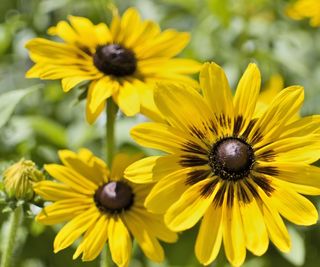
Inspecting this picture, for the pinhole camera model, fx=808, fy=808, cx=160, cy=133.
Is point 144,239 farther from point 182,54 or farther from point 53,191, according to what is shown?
point 182,54

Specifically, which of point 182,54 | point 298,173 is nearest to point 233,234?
point 298,173

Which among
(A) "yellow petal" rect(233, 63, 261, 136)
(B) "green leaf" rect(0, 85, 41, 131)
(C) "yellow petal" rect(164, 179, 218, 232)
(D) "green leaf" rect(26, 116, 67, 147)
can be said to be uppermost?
(A) "yellow petal" rect(233, 63, 261, 136)

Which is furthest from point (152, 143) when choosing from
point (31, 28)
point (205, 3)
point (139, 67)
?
point (205, 3)

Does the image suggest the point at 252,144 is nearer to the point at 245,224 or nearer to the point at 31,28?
the point at 245,224

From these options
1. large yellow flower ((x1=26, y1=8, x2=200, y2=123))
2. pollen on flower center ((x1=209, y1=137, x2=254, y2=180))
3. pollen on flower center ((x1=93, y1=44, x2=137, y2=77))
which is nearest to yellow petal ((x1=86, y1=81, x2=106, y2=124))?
large yellow flower ((x1=26, y1=8, x2=200, y2=123))

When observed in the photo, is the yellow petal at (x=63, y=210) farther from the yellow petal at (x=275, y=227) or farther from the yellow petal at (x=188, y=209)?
the yellow petal at (x=275, y=227)

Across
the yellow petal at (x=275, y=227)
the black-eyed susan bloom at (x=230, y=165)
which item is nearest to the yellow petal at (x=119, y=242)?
the black-eyed susan bloom at (x=230, y=165)

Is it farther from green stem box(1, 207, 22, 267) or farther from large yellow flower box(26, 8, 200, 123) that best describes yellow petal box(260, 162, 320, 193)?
green stem box(1, 207, 22, 267)
